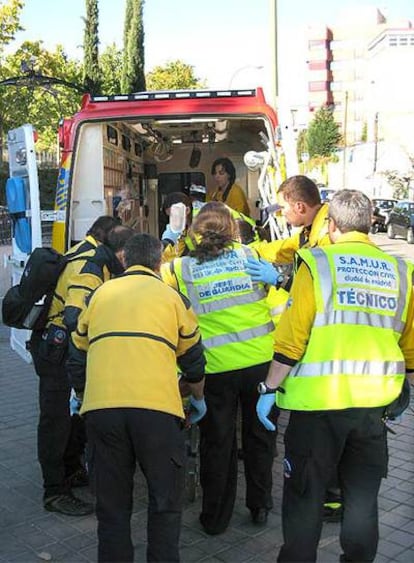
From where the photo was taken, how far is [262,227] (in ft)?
21.1

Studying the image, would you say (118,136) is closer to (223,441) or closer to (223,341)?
(223,341)

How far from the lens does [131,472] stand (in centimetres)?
294

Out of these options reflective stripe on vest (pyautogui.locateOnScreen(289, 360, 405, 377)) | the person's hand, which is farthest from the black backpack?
reflective stripe on vest (pyautogui.locateOnScreen(289, 360, 405, 377))

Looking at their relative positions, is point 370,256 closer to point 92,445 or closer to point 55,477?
point 92,445

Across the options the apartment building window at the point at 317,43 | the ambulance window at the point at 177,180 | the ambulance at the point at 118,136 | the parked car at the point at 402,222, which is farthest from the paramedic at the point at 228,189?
the apartment building window at the point at 317,43

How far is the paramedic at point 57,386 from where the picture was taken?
4020 millimetres

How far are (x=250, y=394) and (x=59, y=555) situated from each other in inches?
50.6

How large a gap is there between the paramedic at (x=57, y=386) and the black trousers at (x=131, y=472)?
1.18m

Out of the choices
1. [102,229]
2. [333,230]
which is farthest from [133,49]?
[333,230]

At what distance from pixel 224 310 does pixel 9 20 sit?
2465 centimetres

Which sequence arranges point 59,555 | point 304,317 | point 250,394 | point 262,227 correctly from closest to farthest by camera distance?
point 304,317 → point 59,555 → point 250,394 → point 262,227

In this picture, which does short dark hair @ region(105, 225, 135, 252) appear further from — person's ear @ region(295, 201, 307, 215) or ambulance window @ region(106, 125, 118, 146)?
ambulance window @ region(106, 125, 118, 146)

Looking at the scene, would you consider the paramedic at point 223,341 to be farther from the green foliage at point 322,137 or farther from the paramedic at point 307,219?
the green foliage at point 322,137

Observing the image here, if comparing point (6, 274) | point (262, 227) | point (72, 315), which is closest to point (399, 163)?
point (6, 274)
